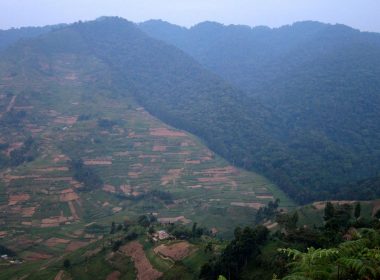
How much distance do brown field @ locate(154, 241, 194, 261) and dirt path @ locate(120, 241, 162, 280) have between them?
139 centimetres

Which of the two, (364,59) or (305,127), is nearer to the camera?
(305,127)

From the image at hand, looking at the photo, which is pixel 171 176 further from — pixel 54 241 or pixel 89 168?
pixel 54 241

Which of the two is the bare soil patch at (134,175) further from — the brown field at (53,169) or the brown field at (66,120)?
the brown field at (66,120)

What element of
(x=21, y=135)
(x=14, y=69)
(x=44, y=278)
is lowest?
(x=44, y=278)

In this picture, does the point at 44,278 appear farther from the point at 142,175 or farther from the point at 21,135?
the point at 21,135

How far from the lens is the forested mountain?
7844 centimetres

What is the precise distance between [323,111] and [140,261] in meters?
93.6

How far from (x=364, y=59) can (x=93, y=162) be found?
99134mm

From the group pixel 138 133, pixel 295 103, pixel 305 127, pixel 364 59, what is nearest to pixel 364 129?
pixel 305 127

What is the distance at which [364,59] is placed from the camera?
455ft

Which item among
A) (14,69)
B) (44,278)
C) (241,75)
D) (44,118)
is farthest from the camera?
(241,75)

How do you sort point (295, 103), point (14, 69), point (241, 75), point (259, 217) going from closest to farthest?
1. point (259, 217)
2. point (14, 69)
3. point (295, 103)
4. point (241, 75)

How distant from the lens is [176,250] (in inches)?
1420

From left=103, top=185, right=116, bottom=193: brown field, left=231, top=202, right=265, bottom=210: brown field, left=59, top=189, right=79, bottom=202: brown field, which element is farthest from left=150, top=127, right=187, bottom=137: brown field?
left=231, top=202, right=265, bottom=210: brown field
